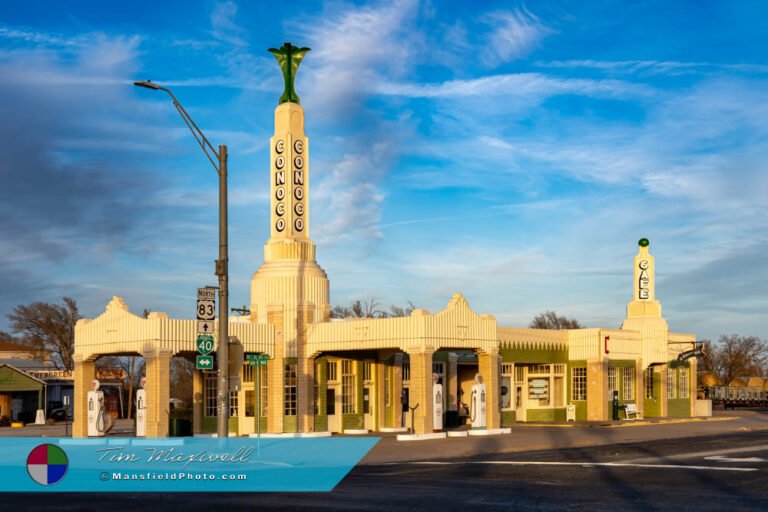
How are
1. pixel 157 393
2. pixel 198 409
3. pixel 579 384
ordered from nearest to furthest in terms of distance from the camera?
pixel 157 393, pixel 198 409, pixel 579 384

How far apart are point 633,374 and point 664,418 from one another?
111 inches

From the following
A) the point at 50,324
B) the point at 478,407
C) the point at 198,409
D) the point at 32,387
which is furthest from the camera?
the point at 50,324

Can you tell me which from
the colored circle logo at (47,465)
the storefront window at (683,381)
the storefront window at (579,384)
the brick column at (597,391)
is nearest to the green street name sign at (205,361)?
the colored circle logo at (47,465)

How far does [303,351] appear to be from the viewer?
132 ft

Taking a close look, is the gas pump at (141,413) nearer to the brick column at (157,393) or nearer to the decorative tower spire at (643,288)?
the brick column at (157,393)

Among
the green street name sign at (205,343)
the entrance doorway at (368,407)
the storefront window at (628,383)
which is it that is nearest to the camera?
the green street name sign at (205,343)

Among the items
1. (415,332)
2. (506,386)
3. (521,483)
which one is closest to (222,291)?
(521,483)

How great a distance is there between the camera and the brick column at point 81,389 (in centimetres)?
3931

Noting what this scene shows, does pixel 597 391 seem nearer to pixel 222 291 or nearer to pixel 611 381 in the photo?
pixel 611 381

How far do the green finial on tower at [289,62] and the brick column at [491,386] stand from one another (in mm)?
13493

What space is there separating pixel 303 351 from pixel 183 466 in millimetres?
15952

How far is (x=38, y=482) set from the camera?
72.1 ft

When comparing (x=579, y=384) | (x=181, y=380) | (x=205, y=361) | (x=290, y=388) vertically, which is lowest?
(x=181, y=380)

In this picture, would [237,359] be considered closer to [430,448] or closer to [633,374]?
[430,448]
